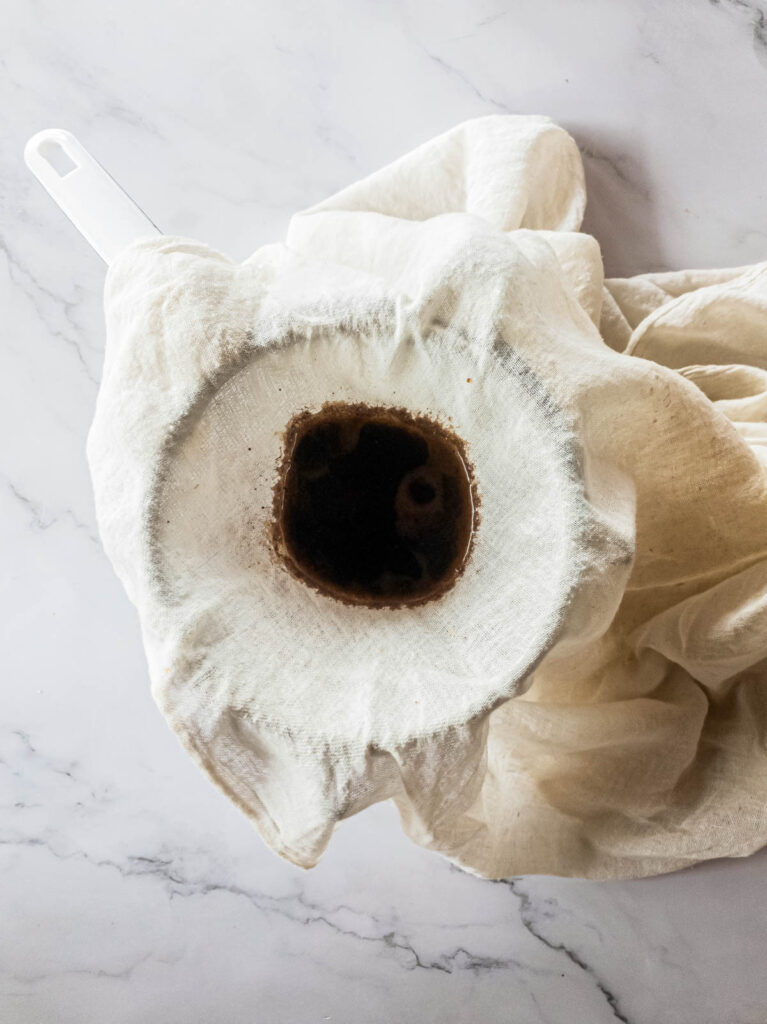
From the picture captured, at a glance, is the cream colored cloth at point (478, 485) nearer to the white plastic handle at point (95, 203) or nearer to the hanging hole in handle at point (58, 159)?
the white plastic handle at point (95, 203)

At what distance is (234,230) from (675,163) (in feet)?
1.16

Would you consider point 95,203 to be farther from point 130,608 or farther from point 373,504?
point 130,608

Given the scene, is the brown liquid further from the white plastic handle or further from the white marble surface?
the white marble surface

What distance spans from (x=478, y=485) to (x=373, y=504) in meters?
0.06

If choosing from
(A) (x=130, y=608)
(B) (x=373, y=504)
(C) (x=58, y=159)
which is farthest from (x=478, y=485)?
(C) (x=58, y=159)

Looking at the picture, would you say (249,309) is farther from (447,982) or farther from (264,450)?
(447,982)

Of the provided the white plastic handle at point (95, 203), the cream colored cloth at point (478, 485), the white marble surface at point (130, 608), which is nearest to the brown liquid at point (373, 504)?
the cream colored cloth at point (478, 485)

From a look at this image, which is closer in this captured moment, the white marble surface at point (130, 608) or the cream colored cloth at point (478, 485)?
the cream colored cloth at point (478, 485)

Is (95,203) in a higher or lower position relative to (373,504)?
higher

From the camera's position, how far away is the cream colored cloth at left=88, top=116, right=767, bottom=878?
0.38 meters

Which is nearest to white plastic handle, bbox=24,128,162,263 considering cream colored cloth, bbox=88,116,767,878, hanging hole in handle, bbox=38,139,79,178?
cream colored cloth, bbox=88,116,767,878

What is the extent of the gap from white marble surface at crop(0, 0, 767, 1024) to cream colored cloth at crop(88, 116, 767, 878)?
0.67 ft

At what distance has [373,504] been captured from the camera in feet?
1.48

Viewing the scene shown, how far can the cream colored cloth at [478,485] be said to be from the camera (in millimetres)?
384
